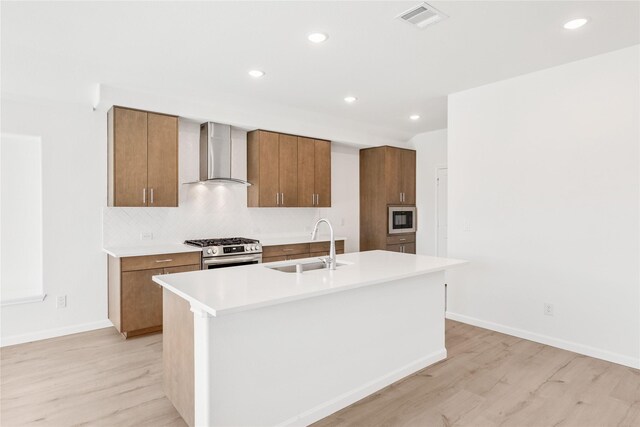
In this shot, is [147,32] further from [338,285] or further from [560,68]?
[560,68]

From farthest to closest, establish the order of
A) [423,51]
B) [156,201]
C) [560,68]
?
[156,201] → [560,68] → [423,51]

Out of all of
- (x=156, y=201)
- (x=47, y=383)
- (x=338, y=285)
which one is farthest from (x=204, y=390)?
(x=156, y=201)

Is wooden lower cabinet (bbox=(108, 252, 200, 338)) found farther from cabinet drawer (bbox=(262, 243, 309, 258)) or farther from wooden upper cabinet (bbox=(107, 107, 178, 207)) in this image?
cabinet drawer (bbox=(262, 243, 309, 258))

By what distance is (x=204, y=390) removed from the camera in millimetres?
1958

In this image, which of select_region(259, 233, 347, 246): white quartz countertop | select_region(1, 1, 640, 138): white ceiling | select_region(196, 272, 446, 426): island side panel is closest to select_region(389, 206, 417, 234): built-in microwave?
select_region(259, 233, 347, 246): white quartz countertop

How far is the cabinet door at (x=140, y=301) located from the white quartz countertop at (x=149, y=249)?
19 cm

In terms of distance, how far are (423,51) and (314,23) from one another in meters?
1.02

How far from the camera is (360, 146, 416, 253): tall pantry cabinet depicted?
6113 millimetres

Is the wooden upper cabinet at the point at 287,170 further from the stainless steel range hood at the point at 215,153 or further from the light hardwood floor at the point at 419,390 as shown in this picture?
the light hardwood floor at the point at 419,390

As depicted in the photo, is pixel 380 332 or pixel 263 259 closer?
pixel 380 332

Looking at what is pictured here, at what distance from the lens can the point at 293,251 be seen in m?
4.97

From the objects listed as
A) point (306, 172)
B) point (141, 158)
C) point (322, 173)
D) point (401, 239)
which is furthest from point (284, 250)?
point (401, 239)

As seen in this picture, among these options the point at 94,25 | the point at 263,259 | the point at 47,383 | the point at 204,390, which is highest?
the point at 94,25

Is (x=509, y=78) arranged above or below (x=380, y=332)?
above
